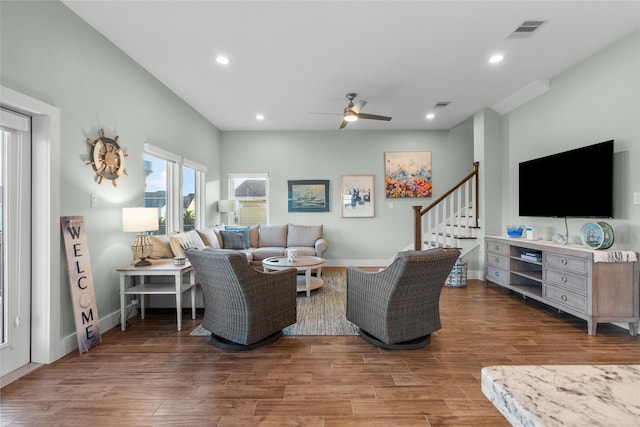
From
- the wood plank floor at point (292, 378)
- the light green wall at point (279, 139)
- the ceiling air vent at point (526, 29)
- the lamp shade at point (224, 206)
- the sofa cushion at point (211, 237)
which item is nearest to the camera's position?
the wood plank floor at point (292, 378)

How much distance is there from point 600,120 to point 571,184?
2.45 feet

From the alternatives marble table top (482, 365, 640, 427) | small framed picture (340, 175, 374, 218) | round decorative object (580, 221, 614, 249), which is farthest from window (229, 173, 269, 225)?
marble table top (482, 365, 640, 427)

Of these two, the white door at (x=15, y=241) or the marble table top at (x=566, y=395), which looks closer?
the marble table top at (x=566, y=395)

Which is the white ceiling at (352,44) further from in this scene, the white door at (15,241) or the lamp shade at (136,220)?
the lamp shade at (136,220)

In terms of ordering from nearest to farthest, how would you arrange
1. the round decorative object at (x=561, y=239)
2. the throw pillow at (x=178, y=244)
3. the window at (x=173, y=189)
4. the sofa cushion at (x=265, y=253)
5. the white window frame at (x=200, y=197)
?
the round decorative object at (x=561, y=239), the throw pillow at (x=178, y=244), the window at (x=173, y=189), the sofa cushion at (x=265, y=253), the white window frame at (x=200, y=197)

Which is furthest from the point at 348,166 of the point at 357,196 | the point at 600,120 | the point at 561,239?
the point at 600,120

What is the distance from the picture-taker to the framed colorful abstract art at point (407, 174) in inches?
259

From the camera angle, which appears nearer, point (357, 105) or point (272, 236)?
point (357, 105)

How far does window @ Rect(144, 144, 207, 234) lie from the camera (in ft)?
13.9

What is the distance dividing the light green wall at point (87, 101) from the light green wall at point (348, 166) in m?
2.62

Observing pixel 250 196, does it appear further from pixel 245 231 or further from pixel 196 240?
pixel 196 240

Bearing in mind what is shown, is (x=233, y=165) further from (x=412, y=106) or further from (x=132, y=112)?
(x=412, y=106)

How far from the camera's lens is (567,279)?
10.6ft

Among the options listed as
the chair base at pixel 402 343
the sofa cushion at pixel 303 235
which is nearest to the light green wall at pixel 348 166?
the sofa cushion at pixel 303 235
